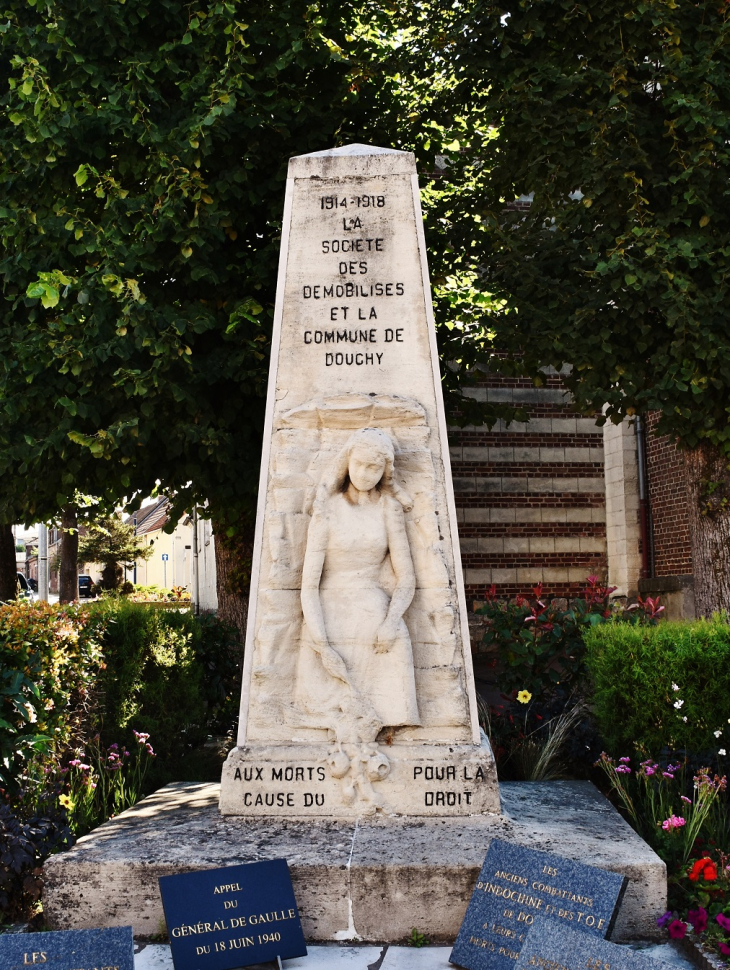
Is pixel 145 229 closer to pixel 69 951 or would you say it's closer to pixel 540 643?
pixel 540 643

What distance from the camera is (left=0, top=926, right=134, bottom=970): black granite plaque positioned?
300 centimetres

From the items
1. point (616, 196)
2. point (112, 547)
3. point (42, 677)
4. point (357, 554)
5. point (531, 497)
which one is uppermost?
point (616, 196)

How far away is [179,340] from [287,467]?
9.47 feet

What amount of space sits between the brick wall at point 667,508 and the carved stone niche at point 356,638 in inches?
356

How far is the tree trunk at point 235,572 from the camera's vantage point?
9.16 m

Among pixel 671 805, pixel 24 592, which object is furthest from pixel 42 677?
pixel 24 592

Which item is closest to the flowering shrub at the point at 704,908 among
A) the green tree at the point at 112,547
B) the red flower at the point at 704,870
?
the red flower at the point at 704,870

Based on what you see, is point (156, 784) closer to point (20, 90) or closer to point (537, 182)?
point (20, 90)

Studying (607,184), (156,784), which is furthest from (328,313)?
(607,184)

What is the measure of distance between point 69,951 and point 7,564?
8805 millimetres

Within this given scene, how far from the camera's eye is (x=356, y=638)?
4668mm

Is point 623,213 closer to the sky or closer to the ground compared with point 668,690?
closer to the sky

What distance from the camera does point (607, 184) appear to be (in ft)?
26.9

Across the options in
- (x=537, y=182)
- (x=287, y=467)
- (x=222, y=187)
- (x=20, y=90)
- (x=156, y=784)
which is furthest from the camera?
(x=537, y=182)
